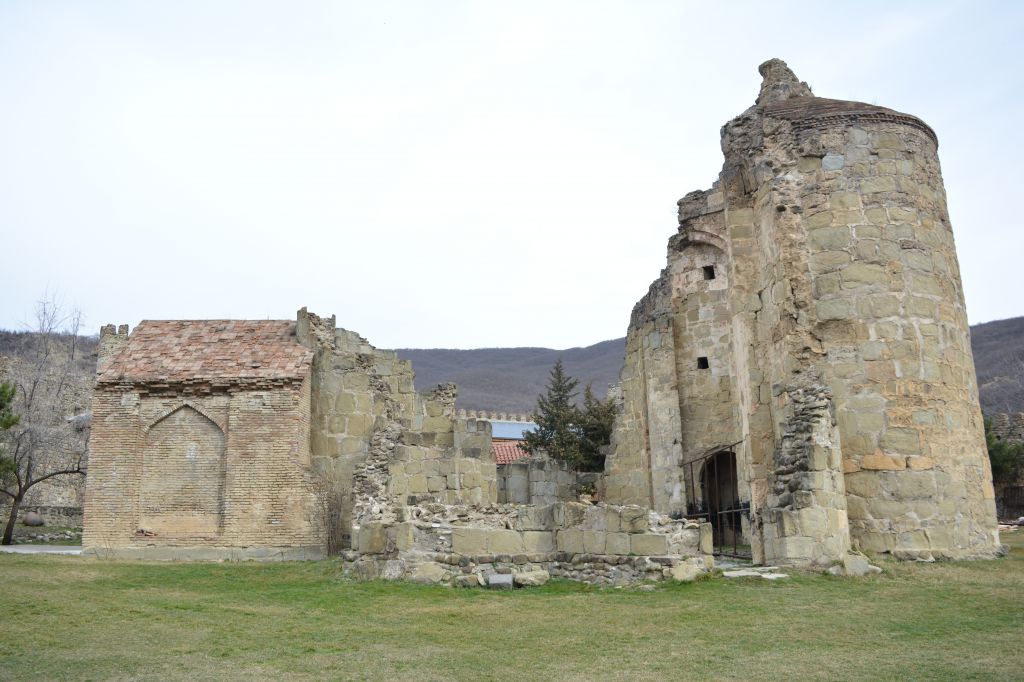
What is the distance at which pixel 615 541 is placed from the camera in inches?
436

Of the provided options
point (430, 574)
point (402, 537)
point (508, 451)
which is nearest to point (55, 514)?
point (508, 451)

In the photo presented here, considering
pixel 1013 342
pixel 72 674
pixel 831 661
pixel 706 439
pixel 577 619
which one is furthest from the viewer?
pixel 1013 342

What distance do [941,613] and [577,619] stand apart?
3.66 m

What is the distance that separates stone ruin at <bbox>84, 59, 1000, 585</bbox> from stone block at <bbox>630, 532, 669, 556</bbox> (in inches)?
1.0

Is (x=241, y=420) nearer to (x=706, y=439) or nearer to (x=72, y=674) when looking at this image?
(x=706, y=439)

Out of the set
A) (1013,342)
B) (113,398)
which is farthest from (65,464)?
(1013,342)

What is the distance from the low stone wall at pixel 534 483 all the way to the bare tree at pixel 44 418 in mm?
12244

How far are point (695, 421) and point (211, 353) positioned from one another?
35.2 feet

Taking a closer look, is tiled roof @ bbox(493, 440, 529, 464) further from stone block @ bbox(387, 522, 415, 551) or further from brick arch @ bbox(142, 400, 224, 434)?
stone block @ bbox(387, 522, 415, 551)

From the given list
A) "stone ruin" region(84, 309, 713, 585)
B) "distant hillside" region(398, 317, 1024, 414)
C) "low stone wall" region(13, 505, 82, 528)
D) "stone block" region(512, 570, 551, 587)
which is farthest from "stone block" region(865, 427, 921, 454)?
"distant hillside" region(398, 317, 1024, 414)

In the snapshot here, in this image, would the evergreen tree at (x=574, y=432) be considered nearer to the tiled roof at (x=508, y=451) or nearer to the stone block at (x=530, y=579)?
the tiled roof at (x=508, y=451)

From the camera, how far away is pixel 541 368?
137125mm

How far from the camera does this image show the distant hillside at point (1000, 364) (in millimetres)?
58031

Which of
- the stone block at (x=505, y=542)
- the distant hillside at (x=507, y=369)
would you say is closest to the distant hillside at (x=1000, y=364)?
the stone block at (x=505, y=542)
